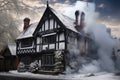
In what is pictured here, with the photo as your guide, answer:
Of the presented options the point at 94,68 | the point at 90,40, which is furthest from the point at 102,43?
the point at 94,68

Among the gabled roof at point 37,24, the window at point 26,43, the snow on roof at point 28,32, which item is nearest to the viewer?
the gabled roof at point 37,24

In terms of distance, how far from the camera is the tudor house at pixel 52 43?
92.8ft

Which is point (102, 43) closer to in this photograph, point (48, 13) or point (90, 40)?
point (90, 40)

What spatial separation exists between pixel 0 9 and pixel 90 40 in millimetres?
14183

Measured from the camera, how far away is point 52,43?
3006 cm

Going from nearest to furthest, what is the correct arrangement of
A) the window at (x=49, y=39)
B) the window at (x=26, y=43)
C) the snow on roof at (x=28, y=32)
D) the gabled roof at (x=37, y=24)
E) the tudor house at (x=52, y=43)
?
the tudor house at (x=52, y=43)
the window at (x=49, y=39)
the gabled roof at (x=37, y=24)
the window at (x=26, y=43)
the snow on roof at (x=28, y=32)

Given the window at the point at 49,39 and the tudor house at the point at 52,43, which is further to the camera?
the window at the point at 49,39

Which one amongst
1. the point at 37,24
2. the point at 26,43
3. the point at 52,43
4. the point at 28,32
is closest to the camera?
the point at 52,43

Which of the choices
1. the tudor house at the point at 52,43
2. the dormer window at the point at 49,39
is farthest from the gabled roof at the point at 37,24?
the dormer window at the point at 49,39

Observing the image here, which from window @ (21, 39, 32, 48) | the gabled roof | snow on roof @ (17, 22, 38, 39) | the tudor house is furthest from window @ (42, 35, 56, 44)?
snow on roof @ (17, 22, 38, 39)

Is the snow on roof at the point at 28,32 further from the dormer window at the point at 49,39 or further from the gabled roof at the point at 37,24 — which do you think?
the dormer window at the point at 49,39

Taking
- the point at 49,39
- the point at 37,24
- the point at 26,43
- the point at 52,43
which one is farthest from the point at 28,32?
the point at 52,43

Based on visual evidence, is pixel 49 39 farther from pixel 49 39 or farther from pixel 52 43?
pixel 52 43

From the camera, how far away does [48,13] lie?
102 feet
